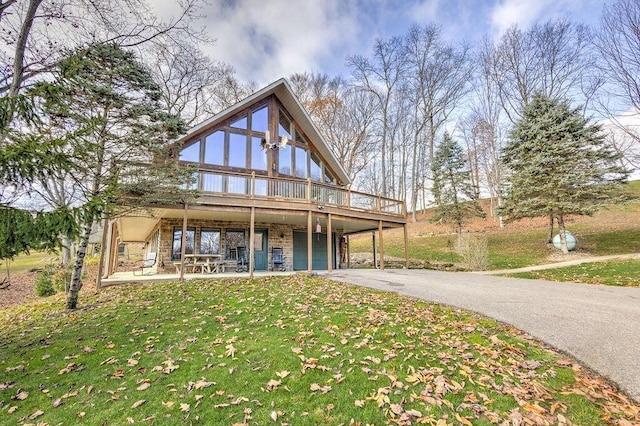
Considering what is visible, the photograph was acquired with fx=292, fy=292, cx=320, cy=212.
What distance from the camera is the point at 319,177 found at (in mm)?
15531

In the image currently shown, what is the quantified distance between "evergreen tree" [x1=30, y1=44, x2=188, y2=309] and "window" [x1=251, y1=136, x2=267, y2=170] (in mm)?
4331

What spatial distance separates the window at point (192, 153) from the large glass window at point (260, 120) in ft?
8.71

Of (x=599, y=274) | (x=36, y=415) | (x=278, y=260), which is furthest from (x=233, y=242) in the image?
(x=599, y=274)

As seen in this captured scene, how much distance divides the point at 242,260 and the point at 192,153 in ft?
→ 16.6

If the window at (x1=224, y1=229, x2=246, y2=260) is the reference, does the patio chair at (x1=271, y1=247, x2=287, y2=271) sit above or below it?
below

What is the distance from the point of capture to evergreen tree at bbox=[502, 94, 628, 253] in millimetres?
13641

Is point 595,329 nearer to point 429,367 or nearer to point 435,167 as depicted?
point 429,367

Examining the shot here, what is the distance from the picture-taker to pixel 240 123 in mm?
13227

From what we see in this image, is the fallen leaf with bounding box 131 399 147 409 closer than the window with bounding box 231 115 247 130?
Yes

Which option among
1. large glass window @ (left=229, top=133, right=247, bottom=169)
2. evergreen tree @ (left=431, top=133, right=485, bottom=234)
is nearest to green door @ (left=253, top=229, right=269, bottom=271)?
large glass window @ (left=229, top=133, right=247, bottom=169)

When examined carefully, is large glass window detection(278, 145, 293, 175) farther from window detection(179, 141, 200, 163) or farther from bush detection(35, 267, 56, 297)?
bush detection(35, 267, 56, 297)

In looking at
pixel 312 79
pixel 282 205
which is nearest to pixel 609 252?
pixel 282 205

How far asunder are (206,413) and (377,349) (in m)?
2.24

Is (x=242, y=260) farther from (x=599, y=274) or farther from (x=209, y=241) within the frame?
(x=599, y=274)
